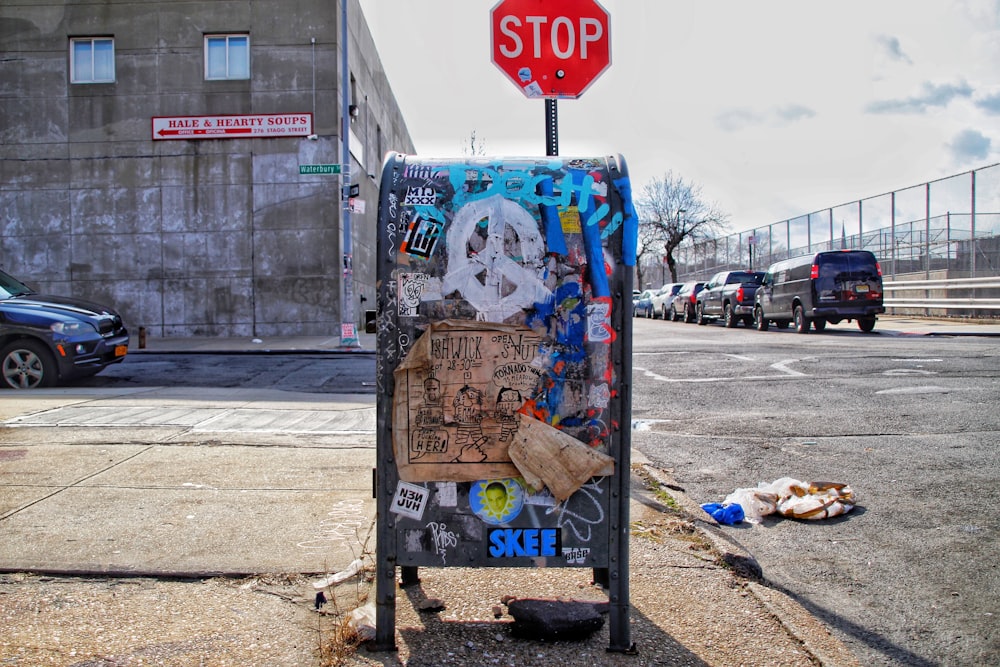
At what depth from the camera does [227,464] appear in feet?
19.6

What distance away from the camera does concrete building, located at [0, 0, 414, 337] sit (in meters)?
21.0

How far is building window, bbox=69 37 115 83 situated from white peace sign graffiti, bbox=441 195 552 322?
21958 millimetres

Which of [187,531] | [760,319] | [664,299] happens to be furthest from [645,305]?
[187,531]

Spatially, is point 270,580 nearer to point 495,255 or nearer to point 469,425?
point 469,425

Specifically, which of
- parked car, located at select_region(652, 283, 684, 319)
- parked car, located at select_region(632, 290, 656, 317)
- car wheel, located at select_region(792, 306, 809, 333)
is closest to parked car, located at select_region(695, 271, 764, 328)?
car wheel, located at select_region(792, 306, 809, 333)

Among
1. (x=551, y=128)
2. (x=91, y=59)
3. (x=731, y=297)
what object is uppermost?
(x=91, y=59)

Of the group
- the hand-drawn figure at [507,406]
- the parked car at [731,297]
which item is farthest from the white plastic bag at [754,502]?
the parked car at [731,297]

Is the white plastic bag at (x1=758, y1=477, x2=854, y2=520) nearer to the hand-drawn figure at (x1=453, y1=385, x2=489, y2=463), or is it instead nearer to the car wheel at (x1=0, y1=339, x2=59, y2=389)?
the hand-drawn figure at (x1=453, y1=385, x2=489, y2=463)

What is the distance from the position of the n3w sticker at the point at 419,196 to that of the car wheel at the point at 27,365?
9398 millimetres

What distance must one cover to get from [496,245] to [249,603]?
6.45 ft

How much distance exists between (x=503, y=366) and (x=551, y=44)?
2.90 metres

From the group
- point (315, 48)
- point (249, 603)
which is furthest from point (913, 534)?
point (315, 48)

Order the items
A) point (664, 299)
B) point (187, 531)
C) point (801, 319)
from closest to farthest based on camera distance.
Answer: point (187, 531) < point (801, 319) < point (664, 299)

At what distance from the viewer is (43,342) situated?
10.5 meters
